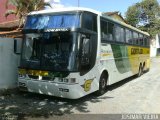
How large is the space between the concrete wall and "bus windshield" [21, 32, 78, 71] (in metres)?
1.32

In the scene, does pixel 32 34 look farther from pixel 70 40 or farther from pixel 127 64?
pixel 127 64

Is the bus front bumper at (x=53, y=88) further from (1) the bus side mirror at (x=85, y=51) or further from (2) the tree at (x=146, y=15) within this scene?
(2) the tree at (x=146, y=15)

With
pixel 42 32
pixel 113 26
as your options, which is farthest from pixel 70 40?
pixel 113 26

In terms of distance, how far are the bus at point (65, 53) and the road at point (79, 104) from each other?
0.40 m

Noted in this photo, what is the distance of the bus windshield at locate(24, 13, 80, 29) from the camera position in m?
10.5

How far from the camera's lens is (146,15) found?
53.6 m

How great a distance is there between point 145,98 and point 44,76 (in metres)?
4.08

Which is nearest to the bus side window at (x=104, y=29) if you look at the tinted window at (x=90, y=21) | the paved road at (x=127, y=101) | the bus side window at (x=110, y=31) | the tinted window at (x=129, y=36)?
the bus side window at (x=110, y=31)

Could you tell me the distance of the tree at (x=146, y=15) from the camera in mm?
52469

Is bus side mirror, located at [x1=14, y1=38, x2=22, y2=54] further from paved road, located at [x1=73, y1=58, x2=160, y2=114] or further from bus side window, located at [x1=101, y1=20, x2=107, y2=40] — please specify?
paved road, located at [x1=73, y1=58, x2=160, y2=114]

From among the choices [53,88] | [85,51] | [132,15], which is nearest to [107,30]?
[85,51]

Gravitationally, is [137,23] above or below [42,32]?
above

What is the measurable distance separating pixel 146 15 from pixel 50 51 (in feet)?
149

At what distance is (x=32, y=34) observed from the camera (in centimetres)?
1112
